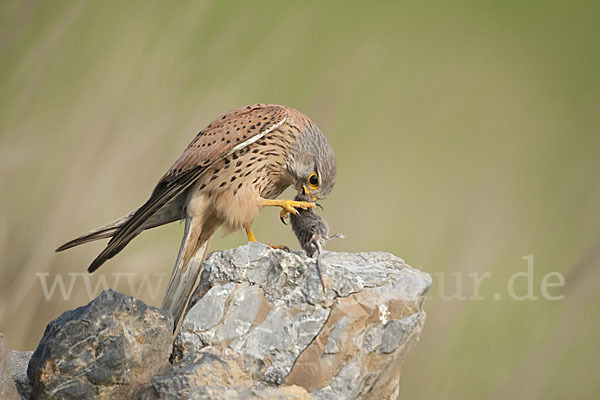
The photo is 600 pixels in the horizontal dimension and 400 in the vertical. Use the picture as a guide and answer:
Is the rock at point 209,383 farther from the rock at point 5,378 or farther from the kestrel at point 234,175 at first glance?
the kestrel at point 234,175

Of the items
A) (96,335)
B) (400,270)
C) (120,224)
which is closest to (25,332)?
(120,224)

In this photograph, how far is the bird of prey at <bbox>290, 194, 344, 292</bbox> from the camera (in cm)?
297

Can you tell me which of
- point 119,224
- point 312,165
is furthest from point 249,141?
point 119,224

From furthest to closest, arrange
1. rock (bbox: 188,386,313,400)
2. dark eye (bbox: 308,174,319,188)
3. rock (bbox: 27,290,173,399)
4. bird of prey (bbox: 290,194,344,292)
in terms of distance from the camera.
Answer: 1. dark eye (bbox: 308,174,319,188)
2. bird of prey (bbox: 290,194,344,292)
3. rock (bbox: 27,290,173,399)
4. rock (bbox: 188,386,313,400)

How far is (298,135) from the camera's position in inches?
141

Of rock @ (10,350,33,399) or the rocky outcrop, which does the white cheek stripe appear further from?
rock @ (10,350,33,399)

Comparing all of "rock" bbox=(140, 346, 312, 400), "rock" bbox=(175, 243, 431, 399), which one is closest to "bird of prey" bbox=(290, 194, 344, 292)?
"rock" bbox=(175, 243, 431, 399)

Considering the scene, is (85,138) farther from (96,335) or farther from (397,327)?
(397,327)

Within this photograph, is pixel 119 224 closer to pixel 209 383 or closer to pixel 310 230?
pixel 310 230

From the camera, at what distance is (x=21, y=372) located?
264cm

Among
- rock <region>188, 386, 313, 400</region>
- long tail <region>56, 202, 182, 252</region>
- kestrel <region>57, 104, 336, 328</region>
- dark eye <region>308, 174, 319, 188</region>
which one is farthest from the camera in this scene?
dark eye <region>308, 174, 319, 188</region>

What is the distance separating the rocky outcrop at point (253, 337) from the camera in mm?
2232

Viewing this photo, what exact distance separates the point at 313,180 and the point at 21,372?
5.40 ft

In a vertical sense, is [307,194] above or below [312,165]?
below
